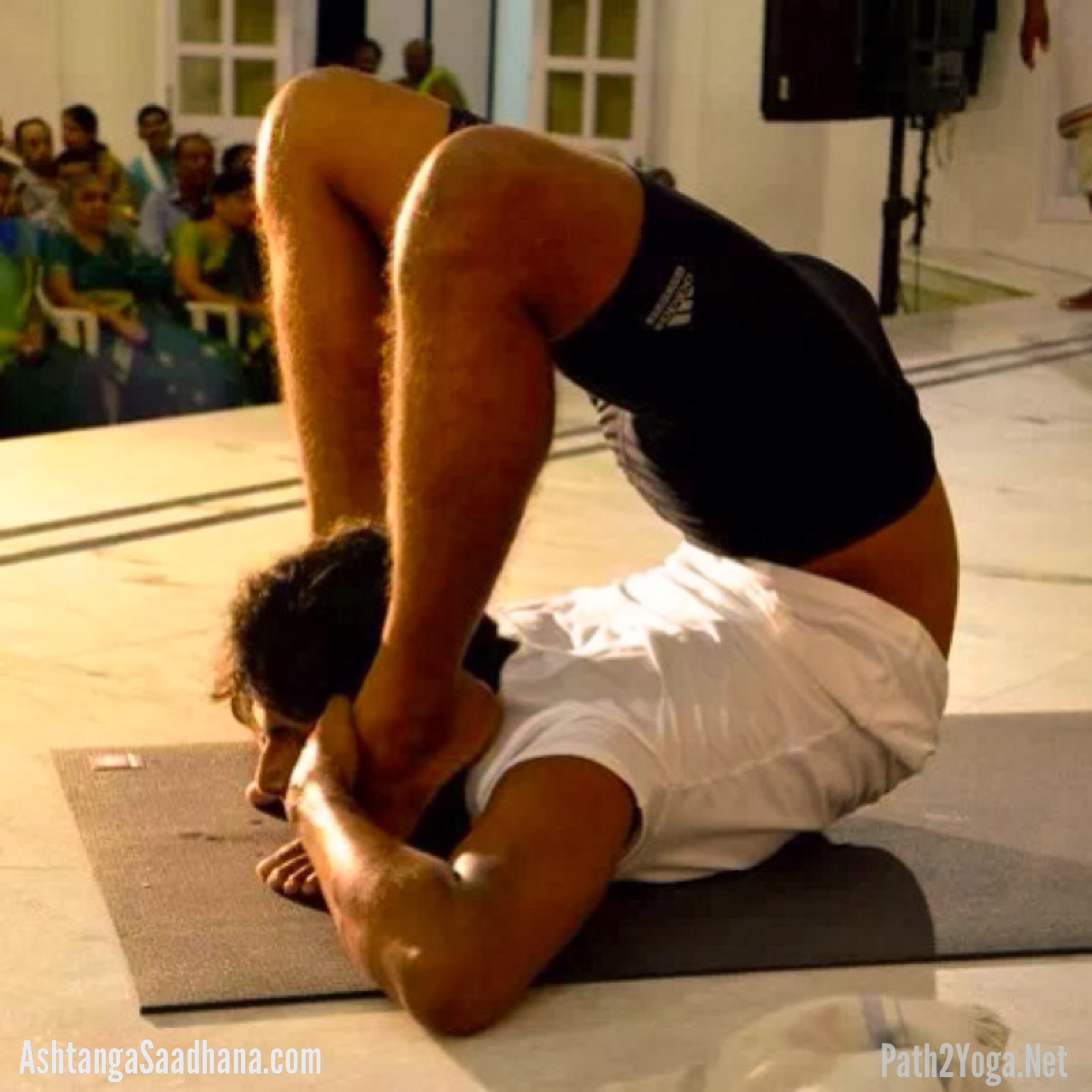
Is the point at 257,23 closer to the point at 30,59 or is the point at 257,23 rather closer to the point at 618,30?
the point at 30,59

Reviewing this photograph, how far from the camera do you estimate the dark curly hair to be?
61.6 inches

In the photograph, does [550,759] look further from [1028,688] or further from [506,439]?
[1028,688]

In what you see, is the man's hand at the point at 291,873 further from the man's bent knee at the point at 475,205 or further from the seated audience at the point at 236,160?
the seated audience at the point at 236,160

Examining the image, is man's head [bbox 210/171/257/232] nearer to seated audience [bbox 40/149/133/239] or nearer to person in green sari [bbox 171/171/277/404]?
person in green sari [bbox 171/171/277/404]

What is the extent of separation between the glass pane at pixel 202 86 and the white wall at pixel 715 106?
139cm

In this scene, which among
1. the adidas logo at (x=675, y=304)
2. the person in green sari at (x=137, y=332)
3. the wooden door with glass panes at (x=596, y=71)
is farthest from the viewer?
the wooden door with glass panes at (x=596, y=71)

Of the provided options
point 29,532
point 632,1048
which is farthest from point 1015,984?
point 29,532

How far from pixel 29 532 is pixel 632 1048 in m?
1.67

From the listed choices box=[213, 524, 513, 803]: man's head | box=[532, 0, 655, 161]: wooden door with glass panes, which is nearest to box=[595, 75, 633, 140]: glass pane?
box=[532, 0, 655, 161]: wooden door with glass panes

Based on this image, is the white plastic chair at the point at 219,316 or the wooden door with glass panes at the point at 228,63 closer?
the white plastic chair at the point at 219,316

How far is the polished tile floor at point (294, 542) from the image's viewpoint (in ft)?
4.57

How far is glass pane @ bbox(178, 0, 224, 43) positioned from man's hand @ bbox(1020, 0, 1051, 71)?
240cm

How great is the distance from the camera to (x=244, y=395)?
4.57 metres

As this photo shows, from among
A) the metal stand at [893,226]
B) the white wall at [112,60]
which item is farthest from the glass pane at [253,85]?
the metal stand at [893,226]
